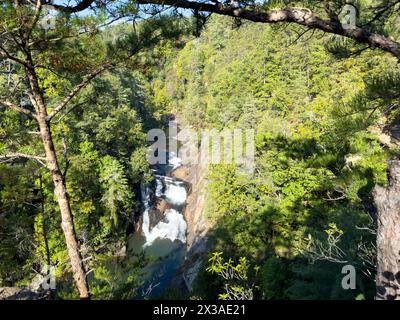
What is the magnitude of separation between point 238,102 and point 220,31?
31.6 meters

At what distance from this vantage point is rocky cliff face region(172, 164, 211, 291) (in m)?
17.3

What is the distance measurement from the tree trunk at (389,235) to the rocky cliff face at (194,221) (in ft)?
46.5

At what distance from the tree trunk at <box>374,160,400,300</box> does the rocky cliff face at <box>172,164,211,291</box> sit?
46.5ft

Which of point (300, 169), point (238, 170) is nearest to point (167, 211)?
point (238, 170)

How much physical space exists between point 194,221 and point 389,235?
1998 centimetres

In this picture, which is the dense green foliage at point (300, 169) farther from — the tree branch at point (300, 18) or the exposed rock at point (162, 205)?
the exposed rock at point (162, 205)

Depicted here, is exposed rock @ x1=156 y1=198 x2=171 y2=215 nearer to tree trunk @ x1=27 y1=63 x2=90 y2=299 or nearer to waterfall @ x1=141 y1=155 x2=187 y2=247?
waterfall @ x1=141 y1=155 x2=187 y2=247

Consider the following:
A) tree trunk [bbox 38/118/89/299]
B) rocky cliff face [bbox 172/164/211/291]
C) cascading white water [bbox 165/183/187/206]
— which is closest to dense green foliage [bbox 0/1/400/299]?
tree trunk [bbox 38/118/89/299]

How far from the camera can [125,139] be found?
26.1m

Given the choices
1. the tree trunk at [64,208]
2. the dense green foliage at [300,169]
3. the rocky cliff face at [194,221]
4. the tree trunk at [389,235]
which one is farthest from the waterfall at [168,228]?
the tree trunk at [389,235]

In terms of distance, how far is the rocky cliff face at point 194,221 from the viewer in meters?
17.3

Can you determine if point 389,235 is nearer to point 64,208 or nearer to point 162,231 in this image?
point 64,208
